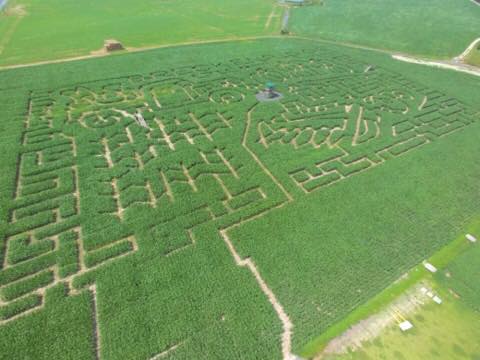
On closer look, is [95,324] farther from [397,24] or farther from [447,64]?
[397,24]

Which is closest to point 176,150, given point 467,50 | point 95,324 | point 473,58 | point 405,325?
point 95,324

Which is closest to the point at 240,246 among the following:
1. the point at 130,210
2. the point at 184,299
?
the point at 184,299

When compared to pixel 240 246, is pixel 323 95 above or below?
above

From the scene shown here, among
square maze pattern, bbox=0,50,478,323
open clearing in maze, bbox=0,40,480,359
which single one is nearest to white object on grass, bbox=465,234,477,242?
open clearing in maze, bbox=0,40,480,359

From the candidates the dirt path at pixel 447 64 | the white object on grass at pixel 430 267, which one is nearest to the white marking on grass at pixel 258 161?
the white object on grass at pixel 430 267

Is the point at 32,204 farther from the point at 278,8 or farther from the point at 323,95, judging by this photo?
the point at 278,8

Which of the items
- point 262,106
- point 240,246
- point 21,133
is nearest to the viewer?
point 240,246

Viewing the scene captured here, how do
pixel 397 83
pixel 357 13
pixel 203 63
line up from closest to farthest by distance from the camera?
pixel 397 83 → pixel 203 63 → pixel 357 13

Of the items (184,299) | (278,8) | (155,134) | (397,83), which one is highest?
(278,8)
